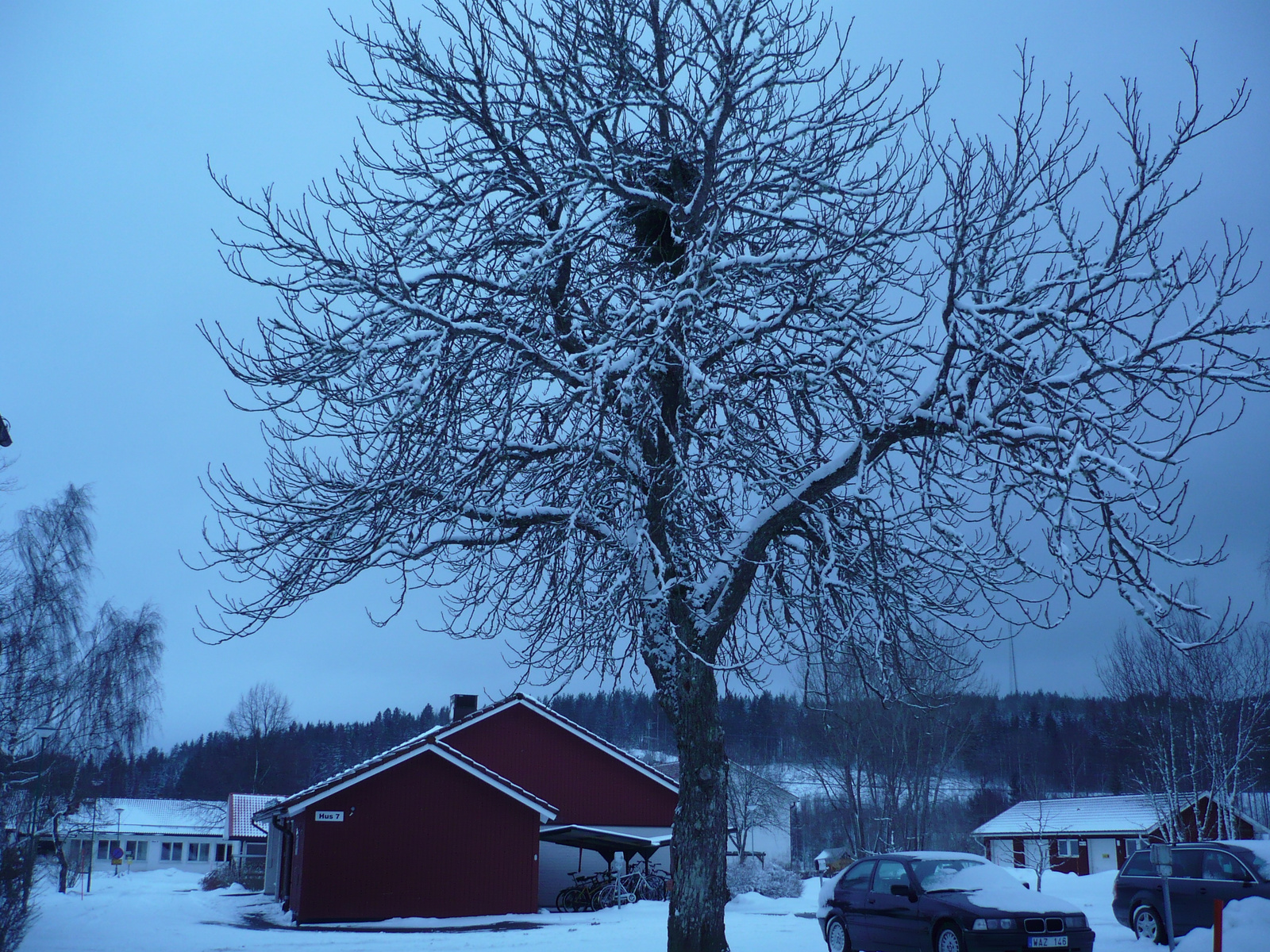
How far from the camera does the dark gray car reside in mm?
13086

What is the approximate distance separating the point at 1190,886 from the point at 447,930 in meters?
14.0

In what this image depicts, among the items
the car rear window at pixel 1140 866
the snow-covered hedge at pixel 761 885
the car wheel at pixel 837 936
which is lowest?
the snow-covered hedge at pixel 761 885

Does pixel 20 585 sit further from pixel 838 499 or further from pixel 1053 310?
pixel 1053 310

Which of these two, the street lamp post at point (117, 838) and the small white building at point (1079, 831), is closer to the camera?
the small white building at point (1079, 831)

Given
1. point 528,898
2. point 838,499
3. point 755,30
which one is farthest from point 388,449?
point 528,898

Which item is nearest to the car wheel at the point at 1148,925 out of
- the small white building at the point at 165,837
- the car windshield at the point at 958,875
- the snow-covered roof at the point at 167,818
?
the car windshield at the point at 958,875

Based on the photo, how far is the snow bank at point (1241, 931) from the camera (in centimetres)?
1020

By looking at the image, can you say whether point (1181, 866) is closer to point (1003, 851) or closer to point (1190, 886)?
point (1190, 886)

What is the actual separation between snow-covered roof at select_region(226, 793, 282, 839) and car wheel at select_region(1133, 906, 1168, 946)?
40700 millimetres

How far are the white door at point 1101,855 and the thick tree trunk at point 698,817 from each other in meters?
44.8

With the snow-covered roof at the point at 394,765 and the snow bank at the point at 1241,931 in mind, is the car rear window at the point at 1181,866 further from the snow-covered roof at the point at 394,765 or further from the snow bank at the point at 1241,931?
the snow-covered roof at the point at 394,765

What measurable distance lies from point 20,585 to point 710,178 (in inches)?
1116

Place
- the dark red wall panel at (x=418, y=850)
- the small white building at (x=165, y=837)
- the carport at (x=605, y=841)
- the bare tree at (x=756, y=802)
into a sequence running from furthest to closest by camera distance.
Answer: the small white building at (x=165, y=837) → the bare tree at (x=756, y=802) → the carport at (x=605, y=841) → the dark red wall panel at (x=418, y=850)

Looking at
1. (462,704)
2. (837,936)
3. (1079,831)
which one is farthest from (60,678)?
(1079,831)
